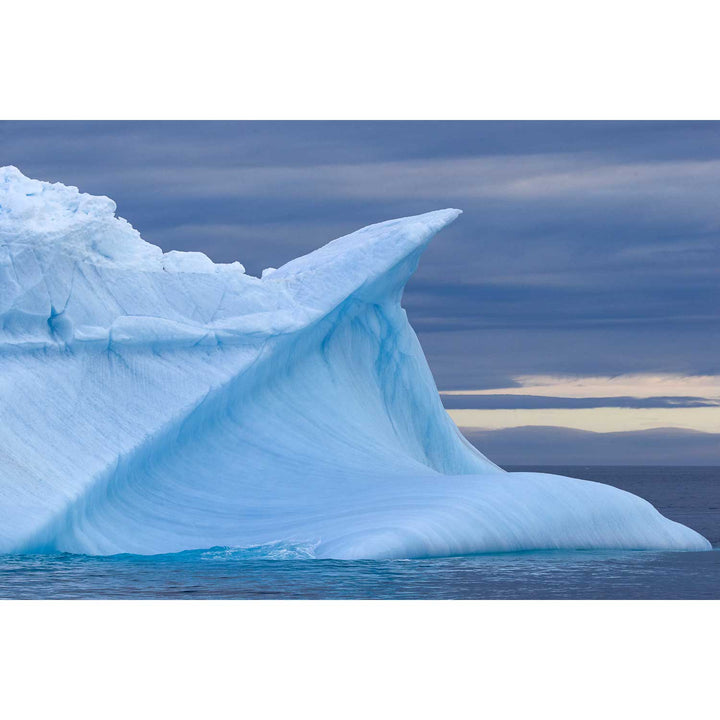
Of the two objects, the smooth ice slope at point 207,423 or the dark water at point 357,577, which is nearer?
the dark water at point 357,577

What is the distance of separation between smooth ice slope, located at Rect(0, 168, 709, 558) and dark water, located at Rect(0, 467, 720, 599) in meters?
0.48

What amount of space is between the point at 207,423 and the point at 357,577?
16.7 feet

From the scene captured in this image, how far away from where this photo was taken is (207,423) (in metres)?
20.4

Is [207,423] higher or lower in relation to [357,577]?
higher

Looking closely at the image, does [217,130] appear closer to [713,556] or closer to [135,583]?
[135,583]

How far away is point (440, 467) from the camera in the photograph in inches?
935

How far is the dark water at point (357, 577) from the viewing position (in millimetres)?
15266

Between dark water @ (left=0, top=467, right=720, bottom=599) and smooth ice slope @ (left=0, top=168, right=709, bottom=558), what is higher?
smooth ice slope @ (left=0, top=168, right=709, bottom=558)

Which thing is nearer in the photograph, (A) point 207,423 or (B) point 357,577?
Answer: (B) point 357,577

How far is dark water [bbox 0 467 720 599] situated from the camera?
15.3 m

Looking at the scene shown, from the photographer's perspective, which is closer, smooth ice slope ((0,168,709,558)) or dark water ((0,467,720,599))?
dark water ((0,467,720,599))

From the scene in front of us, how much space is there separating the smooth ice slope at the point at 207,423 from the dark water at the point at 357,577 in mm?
475

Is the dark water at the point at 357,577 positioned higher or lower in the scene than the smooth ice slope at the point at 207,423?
lower

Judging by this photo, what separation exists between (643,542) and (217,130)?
8.87 m
